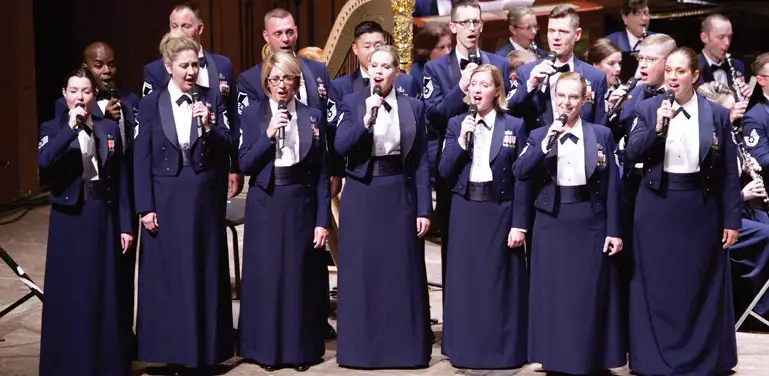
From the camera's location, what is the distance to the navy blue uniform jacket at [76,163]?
5.23 meters

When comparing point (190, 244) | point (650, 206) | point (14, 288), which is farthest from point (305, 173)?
point (14, 288)

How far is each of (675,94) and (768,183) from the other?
5.16 ft

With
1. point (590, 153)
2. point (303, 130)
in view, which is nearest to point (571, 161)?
point (590, 153)

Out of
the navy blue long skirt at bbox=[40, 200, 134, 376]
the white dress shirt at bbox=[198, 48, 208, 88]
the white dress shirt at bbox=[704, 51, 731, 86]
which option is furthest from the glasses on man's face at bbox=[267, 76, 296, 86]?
the white dress shirt at bbox=[704, 51, 731, 86]

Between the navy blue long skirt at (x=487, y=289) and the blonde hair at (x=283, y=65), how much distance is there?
0.93 m

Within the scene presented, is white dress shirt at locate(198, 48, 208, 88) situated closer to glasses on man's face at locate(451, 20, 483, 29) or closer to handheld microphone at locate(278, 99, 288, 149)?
handheld microphone at locate(278, 99, 288, 149)

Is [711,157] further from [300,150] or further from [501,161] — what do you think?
[300,150]

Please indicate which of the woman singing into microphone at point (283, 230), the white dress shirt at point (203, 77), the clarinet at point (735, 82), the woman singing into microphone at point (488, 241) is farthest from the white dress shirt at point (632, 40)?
the white dress shirt at point (203, 77)

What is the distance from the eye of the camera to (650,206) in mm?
5457

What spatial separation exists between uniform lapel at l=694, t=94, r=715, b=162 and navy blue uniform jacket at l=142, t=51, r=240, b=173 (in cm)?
211

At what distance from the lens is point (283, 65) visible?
17.9ft

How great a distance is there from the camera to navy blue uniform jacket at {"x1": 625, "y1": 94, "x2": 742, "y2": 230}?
5379 mm

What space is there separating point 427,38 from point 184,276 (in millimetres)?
2780

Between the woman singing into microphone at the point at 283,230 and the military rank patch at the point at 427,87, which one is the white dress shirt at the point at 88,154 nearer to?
the woman singing into microphone at the point at 283,230
